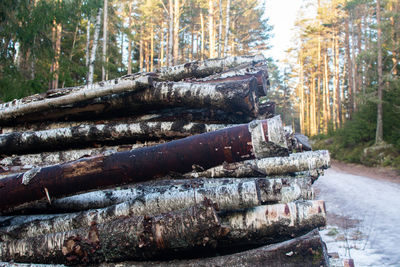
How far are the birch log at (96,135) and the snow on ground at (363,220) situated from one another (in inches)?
127

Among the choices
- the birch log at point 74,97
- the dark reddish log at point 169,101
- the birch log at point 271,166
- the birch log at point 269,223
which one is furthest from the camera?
the birch log at point 74,97

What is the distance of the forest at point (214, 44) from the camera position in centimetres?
1007

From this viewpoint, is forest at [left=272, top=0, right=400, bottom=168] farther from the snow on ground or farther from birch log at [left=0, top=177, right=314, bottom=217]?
birch log at [left=0, top=177, right=314, bottom=217]

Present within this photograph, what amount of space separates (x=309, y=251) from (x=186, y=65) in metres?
2.86

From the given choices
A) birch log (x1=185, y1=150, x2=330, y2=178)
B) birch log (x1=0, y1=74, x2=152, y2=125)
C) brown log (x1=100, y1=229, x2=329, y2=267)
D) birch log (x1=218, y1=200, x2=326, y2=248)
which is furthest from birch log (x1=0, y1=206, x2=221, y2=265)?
birch log (x1=0, y1=74, x2=152, y2=125)

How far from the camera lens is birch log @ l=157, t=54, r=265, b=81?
13.1 ft

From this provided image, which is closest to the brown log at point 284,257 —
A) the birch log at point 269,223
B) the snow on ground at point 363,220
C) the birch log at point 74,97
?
the birch log at point 269,223

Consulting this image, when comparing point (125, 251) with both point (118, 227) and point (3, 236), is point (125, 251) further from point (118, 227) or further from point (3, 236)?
point (3, 236)

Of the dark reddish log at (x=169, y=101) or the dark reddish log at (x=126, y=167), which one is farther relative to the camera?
the dark reddish log at (x=169, y=101)

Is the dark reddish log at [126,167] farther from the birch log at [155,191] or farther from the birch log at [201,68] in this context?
the birch log at [201,68]

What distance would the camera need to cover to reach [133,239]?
1949 millimetres

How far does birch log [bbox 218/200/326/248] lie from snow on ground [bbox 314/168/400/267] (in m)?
2.70

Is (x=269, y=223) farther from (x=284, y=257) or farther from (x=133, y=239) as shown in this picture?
(x=133, y=239)

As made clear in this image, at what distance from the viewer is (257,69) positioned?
11.8ft
